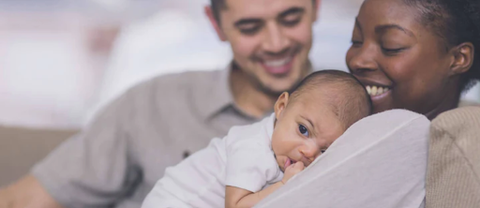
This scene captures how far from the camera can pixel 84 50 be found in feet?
8.02

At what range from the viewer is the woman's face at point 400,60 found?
708mm

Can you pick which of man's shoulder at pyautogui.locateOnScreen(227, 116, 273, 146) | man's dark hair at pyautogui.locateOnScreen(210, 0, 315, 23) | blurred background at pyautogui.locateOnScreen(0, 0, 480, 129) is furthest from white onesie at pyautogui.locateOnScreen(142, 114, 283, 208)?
blurred background at pyautogui.locateOnScreen(0, 0, 480, 129)

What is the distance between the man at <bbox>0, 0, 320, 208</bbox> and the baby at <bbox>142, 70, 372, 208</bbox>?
1.01ft

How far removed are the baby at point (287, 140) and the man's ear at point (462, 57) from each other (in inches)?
5.3

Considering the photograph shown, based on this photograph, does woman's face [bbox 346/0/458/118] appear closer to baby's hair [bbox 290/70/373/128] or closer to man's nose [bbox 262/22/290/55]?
baby's hair [bbox 290/70/373/128]

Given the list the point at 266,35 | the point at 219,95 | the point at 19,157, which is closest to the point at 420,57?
the point at 266,35

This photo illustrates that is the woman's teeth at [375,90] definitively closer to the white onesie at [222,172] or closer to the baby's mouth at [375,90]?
the baby's mouth at [375,90]

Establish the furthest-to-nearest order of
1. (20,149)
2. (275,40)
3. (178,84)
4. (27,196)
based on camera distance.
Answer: (20,149) → (178,84) → (27,196) → (275,40)

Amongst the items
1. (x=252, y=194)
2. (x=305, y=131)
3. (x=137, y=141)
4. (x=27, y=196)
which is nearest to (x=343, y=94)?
(x=305, y=131)

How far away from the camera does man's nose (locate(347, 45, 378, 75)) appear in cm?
74

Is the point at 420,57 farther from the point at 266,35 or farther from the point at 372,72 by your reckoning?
the point at 266,35

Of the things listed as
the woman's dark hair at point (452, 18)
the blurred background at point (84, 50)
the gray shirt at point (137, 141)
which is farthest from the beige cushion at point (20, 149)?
the woman's dark hair at point (452, 18)

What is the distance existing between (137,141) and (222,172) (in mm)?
458

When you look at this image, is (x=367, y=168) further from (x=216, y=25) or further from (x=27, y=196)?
(x=27, y=196)
